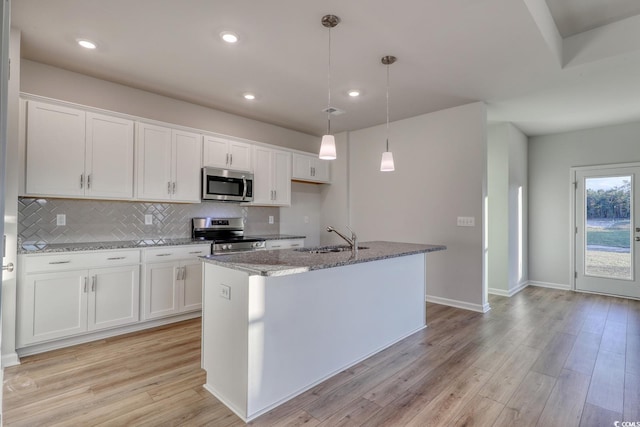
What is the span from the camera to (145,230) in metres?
3.86

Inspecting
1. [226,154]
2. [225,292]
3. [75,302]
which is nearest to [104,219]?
[75,302]

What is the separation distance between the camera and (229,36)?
2.66 m

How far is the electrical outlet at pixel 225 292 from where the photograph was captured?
2.11 m

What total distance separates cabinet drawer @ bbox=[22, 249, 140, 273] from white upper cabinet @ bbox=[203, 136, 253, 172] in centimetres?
142

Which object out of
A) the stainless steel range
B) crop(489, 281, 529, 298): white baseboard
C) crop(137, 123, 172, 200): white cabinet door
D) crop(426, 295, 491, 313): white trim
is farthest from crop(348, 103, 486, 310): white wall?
crop(137, 123, 172, 200): white cabinet door

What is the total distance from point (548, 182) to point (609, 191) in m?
0.81

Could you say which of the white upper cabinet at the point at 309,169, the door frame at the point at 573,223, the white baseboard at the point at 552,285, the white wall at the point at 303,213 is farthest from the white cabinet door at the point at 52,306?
the door frame at the point at 573,223

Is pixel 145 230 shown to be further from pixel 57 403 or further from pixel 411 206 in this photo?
pixel 411 206

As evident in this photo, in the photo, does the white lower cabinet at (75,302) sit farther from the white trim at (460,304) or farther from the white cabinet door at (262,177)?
the white trim at (460,304)

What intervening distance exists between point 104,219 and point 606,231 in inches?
275

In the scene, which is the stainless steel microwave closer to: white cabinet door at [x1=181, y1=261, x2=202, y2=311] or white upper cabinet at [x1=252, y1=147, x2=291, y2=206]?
white upper cabinet at [x1=252, y1=147, x2=291, y2=206]

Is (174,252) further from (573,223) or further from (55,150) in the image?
(573,223)

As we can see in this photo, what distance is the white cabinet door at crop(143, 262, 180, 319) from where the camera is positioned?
3.40 metres

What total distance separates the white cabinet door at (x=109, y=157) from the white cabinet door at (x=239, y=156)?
121 centimetres
